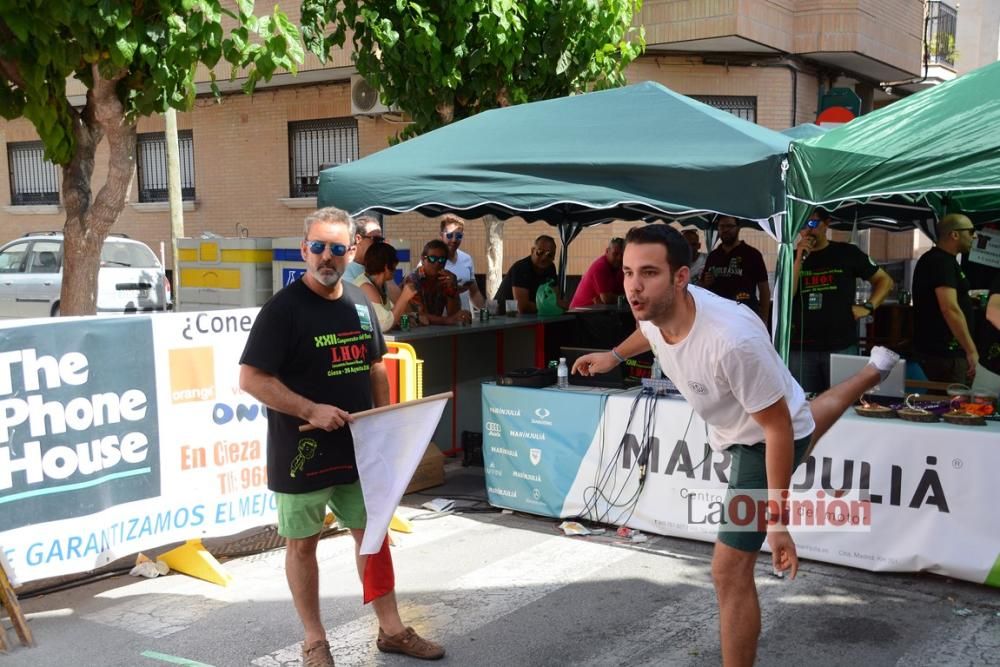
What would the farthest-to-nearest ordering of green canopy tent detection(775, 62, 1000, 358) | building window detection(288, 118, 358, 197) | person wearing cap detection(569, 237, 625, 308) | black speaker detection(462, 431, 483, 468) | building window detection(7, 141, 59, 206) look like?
building window detection(7, 141, 59, 206), building window detection(288, 118, 358, 197), person wearing cap detection(569, 237, 625, 308), black speaker detection(462, 431, 483, 468), green canopy tent detection(775, 62, 1000, 358)

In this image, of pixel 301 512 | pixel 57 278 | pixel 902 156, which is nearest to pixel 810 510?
pixel 902 156

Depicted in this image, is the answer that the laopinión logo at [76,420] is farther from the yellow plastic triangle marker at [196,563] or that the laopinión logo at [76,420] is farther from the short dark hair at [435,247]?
the short dark hair at [435,247]

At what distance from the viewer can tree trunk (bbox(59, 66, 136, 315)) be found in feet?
27.1

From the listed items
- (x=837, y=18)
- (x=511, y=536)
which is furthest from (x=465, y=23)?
(x=837, y=18)

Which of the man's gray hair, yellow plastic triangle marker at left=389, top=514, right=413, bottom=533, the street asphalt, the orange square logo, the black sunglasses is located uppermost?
the man's gray hair

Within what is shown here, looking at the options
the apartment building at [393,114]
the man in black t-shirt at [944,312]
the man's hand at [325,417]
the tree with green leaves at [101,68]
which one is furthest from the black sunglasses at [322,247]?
the apartment building at [393,114]

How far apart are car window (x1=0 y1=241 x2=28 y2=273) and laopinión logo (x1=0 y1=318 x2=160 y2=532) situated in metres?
13.1

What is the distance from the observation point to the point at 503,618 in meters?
5.09

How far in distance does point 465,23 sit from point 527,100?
1470 millimetres

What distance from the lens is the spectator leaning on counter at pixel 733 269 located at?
9.36 metres

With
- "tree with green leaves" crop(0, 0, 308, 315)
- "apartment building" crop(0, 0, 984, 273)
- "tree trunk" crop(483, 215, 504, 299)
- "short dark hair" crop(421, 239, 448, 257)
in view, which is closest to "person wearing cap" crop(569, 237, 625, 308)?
"short dark hair" crop(421, 239, 448, 257)

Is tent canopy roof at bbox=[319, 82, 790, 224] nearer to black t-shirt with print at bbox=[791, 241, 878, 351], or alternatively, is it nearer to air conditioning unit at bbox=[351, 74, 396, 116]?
black t-shirt with print at bbox=[791, 241, 878, 351]

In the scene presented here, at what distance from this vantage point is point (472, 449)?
8562 mm

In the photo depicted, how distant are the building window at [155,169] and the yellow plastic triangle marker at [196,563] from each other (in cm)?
1666
